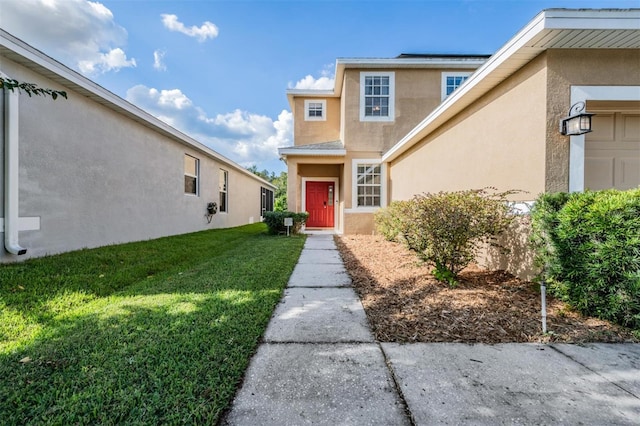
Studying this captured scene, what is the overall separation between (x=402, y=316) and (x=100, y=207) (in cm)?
660

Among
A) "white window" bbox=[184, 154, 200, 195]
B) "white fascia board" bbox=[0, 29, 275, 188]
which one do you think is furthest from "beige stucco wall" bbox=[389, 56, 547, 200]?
"white window" bbox=[184, 154, 200, 195]

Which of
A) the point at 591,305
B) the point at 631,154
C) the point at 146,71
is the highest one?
the point at 146,71

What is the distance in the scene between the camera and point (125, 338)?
2.20 meters

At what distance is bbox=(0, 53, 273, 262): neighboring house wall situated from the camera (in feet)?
14.8

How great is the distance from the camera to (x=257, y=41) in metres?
9.91

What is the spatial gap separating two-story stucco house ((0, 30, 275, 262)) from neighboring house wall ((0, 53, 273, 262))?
0.05 ft

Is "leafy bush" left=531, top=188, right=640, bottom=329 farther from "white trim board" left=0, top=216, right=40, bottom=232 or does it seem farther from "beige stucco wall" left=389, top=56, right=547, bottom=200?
"white trim board" left=0, top=216, right=40, bottom=232

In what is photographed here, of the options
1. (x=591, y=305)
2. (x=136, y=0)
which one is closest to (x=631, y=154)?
(x=591, y=305)

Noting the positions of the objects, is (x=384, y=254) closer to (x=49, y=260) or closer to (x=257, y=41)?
(x=49, y=260)

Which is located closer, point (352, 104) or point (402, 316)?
point (402, 316)

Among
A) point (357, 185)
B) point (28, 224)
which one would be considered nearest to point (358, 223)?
point (357, 185)

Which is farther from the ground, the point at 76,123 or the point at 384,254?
the point at 76,123

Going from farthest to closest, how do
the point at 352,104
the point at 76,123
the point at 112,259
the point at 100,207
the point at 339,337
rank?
the point at 352,104, the point at 100,207, the point at 76,123, the point at 112,259, the point at 339,337

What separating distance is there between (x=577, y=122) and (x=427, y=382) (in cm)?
353
